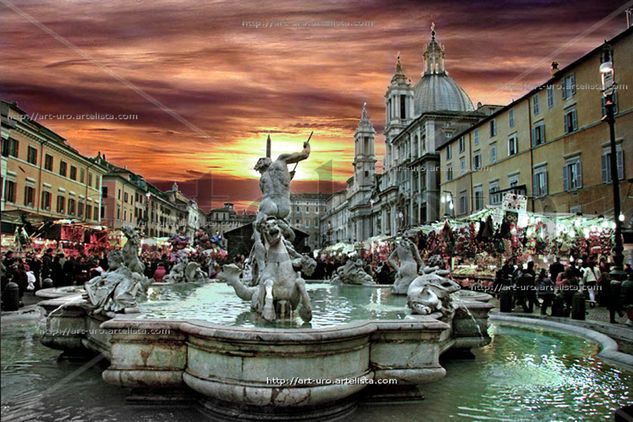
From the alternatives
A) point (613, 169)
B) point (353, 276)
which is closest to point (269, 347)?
point (353, 276)

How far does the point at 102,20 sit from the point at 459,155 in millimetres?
40134

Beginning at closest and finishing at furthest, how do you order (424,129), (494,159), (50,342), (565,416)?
(565,416) < (50,342) < (494,159) < (424,129)

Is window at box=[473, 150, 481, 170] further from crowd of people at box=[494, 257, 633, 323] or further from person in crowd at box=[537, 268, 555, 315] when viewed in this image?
person in crowd at box=[537, 268, 555, 315]

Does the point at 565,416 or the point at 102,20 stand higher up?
the point at 102,20

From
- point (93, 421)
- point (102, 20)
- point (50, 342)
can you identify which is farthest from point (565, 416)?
point (102, 20)

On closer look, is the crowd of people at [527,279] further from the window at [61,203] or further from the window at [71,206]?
the window at [71,206]

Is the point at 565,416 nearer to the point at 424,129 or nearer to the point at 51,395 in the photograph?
the point at 51,395

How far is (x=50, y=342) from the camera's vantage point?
22.1 feet

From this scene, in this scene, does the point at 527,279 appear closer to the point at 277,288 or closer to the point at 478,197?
the point at 277,288

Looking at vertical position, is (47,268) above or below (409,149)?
below

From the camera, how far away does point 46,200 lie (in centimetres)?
3170

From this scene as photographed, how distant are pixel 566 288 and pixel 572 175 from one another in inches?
712

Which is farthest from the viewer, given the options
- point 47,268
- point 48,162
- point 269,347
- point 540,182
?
point 48,162

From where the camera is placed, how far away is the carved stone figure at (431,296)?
20.1ft
